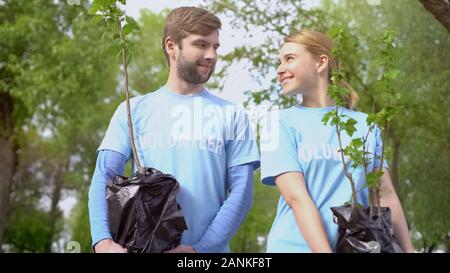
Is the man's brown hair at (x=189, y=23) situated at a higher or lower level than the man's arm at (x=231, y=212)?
higher

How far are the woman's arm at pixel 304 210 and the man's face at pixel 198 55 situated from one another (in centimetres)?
84

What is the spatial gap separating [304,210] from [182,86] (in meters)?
1.18

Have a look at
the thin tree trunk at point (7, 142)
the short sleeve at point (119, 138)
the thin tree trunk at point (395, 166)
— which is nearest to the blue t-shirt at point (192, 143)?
the short sleeve at point (119, 138)

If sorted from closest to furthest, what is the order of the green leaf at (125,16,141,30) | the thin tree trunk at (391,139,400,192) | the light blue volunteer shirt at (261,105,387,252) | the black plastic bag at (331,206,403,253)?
the black plastic bag at (331,206,403,253)
the light blue volunteer shirt at (261,105,387,252)
the green leaf at (125,16,141,30)
the thin tree trunk at (391,139,400,192)

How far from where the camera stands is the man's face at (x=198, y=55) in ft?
14.0

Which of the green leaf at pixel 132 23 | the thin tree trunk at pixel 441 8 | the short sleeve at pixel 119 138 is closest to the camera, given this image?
the green leaf at pixel 132 23

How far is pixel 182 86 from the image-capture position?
14.5ft

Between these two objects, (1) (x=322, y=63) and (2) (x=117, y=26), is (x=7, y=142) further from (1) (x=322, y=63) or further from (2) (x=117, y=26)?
(1) (x=322, y=63)

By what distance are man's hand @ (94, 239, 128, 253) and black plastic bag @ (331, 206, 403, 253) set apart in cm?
114

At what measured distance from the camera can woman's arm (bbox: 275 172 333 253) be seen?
369 cm

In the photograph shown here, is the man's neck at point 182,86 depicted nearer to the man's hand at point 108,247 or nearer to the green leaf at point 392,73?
the man's hand at point 108,247

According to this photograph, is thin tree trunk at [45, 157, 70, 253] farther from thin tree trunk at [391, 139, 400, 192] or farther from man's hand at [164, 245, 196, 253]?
man's hand at [164, 245, 196, 253]

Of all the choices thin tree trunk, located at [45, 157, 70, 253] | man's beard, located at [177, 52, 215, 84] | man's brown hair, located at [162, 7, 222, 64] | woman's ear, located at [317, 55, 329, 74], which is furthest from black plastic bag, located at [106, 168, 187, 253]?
thin tree trunk, located at [45, 157, 70, 253]

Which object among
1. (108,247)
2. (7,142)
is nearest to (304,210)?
(108,247)
